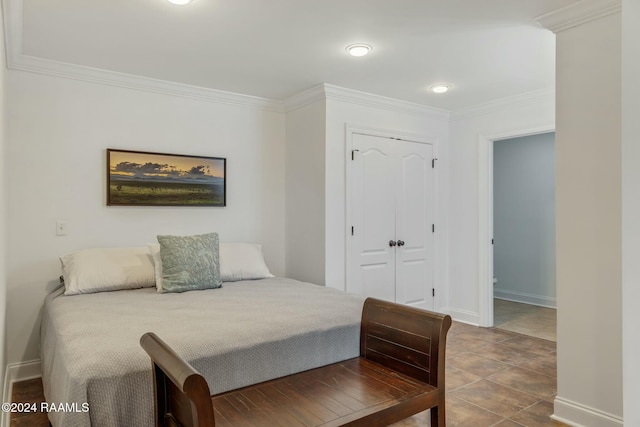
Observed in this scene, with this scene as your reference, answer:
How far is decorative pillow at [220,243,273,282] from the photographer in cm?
347

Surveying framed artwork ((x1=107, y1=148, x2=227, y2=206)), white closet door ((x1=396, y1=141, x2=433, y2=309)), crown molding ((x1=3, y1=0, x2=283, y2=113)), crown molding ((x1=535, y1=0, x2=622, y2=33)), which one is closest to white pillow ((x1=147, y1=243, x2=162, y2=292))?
framed artwork ((x1=107, y1=148, x2=227, y2=206))

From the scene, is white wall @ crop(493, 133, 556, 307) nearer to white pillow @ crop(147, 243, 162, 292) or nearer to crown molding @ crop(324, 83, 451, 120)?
crown molding @ crop(324, 83, 451, 120)

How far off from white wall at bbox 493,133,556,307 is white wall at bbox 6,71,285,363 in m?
3.93

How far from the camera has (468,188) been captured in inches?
185

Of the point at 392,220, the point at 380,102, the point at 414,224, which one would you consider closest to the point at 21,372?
the point at 392,220

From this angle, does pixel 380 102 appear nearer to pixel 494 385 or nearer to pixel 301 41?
pixel 301 41

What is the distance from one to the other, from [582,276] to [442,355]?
122cm

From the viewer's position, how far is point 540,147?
5.65 metres

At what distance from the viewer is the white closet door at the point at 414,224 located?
175 inches

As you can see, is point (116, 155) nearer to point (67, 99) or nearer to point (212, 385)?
point (67, 99)

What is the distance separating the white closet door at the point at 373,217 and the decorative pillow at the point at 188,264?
4.82ft

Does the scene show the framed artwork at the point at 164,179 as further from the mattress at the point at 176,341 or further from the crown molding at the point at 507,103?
the crown molding at the point at 507,103

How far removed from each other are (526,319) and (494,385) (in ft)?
7.45

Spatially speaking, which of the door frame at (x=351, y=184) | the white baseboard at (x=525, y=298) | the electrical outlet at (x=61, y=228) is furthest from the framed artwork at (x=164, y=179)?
the white baseboard at (x=525, y=298)
